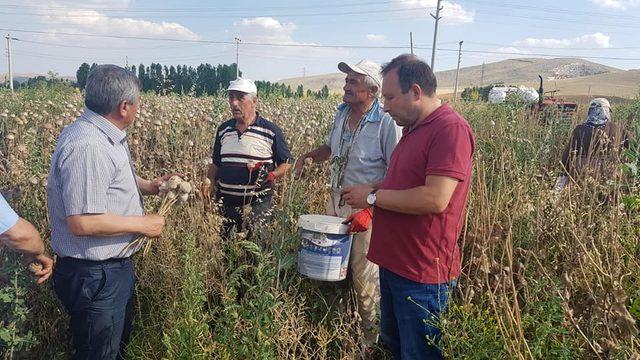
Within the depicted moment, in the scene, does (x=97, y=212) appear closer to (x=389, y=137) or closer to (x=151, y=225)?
(x=151, y=225)

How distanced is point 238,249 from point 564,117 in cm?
654

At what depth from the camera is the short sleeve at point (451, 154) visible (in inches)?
81.8

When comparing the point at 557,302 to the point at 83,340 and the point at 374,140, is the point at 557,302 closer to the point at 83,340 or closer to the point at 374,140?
the point at 374,140

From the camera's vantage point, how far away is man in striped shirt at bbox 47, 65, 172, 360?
2146 millimetres

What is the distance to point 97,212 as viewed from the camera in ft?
7.04

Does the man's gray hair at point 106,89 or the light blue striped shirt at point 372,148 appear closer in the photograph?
the man's gray hair at point 106,89

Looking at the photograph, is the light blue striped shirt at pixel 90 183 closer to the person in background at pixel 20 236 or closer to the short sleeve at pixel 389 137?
the person in background at pixel 20 236

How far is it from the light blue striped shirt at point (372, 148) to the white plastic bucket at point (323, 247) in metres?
0.48

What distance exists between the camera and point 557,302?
6.97 ft

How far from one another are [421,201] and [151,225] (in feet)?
4.33

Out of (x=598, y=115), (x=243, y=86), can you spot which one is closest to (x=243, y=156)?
(x=243, y=86)

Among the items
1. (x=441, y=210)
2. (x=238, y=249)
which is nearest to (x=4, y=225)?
(x=238, y=249)

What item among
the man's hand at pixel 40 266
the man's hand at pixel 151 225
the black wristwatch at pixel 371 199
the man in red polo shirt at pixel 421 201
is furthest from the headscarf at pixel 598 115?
the man's hand at pixel 40 266

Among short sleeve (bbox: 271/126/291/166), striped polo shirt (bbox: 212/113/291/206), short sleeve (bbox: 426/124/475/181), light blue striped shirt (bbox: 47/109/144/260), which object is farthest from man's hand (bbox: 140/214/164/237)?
short sleeve (bbox: 271/126/291/166)
